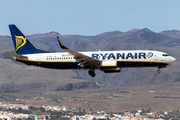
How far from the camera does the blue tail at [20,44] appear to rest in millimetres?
86938

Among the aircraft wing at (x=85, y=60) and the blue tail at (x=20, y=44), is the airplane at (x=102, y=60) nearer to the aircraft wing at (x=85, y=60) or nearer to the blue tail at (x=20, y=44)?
the aircraft wing at (x=85, y=60)

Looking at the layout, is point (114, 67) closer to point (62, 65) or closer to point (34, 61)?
point (62, 65)

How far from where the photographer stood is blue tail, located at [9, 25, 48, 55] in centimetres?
8694

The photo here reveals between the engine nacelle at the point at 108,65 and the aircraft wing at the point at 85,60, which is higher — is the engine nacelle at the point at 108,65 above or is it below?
below

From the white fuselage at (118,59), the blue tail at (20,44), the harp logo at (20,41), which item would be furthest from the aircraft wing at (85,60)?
the harp logo at (20,41)

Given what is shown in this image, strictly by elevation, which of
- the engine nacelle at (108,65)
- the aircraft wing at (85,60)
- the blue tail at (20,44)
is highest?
the blue tail at (20,44)

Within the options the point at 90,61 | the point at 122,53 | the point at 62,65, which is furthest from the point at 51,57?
the point at 122,53

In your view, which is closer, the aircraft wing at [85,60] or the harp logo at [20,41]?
the aircraft wing at [85,60]

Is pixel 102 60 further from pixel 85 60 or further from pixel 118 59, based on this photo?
pixel 85 60

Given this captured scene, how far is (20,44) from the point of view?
287ft

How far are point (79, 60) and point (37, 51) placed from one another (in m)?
13.5

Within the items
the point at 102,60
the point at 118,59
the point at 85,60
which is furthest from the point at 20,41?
the point at 118,59

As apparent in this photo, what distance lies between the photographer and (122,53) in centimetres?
8006

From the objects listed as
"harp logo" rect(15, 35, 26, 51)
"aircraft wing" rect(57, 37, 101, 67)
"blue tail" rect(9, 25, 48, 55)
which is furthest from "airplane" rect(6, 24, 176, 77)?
"harp logo" rect(15, 35, 26, 51)
